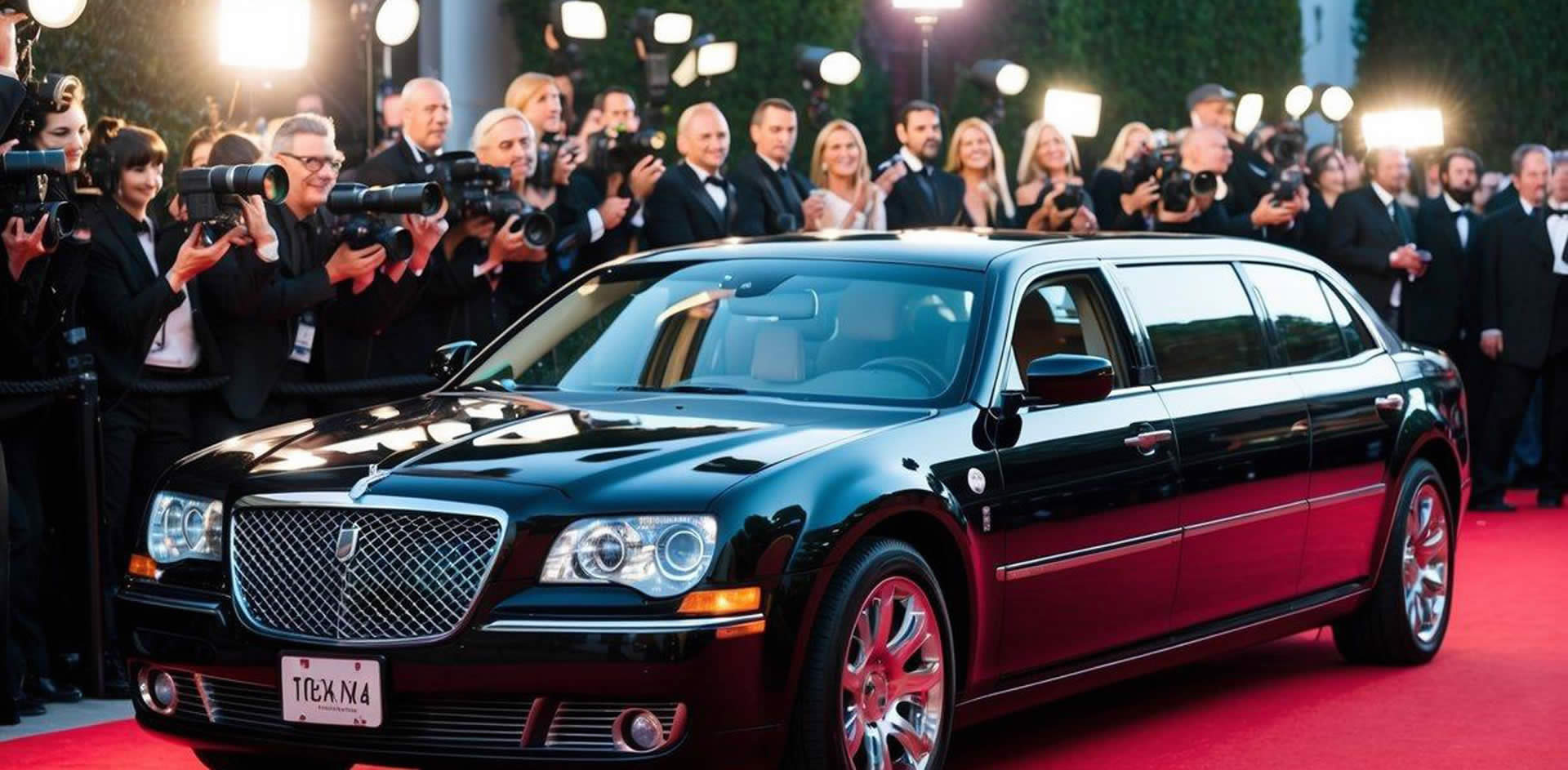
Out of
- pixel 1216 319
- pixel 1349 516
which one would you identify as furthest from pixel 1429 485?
pixel 1216 319

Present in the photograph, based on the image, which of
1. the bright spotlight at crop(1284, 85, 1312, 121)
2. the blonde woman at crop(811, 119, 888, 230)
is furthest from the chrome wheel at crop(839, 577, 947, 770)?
the bright spotlight at crop(1284, 85, 1312, 121)

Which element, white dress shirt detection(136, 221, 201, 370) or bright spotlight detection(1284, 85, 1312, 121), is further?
bright spotlight detection(1284, 85, 1312, 121)

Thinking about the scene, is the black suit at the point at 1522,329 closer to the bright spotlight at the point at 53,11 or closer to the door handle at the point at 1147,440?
the door handle at the point at 1147,440

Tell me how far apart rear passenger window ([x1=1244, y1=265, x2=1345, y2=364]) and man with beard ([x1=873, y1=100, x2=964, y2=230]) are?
16.9 ft

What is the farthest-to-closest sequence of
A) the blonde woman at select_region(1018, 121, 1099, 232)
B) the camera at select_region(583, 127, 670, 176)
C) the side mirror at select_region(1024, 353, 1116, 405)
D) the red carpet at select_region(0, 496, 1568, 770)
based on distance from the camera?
1. the blonde woman at select_region(1018, 121, 1099, 232)
2. the camera at select_region(583, 127, 670, 176)
3. the red carpet at select_region(0, 496, 1568, 770)
4. the side mirror at select_region(1024, 353, 1116, 405)

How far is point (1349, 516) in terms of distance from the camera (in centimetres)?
945

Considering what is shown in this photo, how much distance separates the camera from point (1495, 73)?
3881 centimetres

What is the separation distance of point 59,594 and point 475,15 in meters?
15.8

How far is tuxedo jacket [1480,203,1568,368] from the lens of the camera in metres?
16.9

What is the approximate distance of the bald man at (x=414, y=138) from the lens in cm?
1144

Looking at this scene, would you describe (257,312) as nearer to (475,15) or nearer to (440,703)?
(440,703)

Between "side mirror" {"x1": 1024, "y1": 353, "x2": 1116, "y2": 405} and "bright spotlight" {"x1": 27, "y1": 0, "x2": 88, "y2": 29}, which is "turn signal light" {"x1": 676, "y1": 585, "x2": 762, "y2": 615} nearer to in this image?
"side mirror" {"x1": 1024, "y1": 353, "x2": 1116, "y2": 405}

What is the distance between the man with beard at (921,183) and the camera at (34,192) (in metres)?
6.82

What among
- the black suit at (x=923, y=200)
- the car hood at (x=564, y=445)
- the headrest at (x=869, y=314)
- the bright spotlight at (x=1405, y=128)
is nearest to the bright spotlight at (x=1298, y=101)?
the bright spotlight at (x=1405, y=128)
